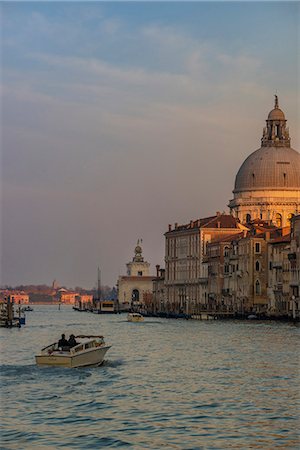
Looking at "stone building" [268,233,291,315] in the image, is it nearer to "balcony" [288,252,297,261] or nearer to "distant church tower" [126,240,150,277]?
"balcony" [288,252,297,261]

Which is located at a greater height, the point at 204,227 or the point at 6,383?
the point at 204,227

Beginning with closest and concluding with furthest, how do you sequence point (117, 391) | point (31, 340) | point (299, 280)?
point (117, 391)
point (31, 340)
point (299, 280)

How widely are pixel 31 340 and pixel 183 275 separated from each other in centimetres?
7692

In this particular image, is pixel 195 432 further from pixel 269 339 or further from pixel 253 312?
pixel 253 312

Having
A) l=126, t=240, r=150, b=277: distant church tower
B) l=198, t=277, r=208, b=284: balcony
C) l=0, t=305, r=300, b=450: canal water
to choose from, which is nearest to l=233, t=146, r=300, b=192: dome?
l=198, t=277, r=208, b=284: balcony

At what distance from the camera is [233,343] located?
5447 centimetres

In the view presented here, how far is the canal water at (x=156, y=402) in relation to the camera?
77.2ft

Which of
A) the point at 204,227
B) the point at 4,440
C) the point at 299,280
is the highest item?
the point at 204,227

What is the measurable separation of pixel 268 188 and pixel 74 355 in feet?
344

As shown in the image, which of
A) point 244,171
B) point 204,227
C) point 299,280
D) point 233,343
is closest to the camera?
point 233,343

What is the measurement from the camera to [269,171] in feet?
463

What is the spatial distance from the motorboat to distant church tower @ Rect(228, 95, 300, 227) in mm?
101875

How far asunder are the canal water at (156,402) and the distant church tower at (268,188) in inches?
3739

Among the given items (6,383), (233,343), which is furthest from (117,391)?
(233,343)
